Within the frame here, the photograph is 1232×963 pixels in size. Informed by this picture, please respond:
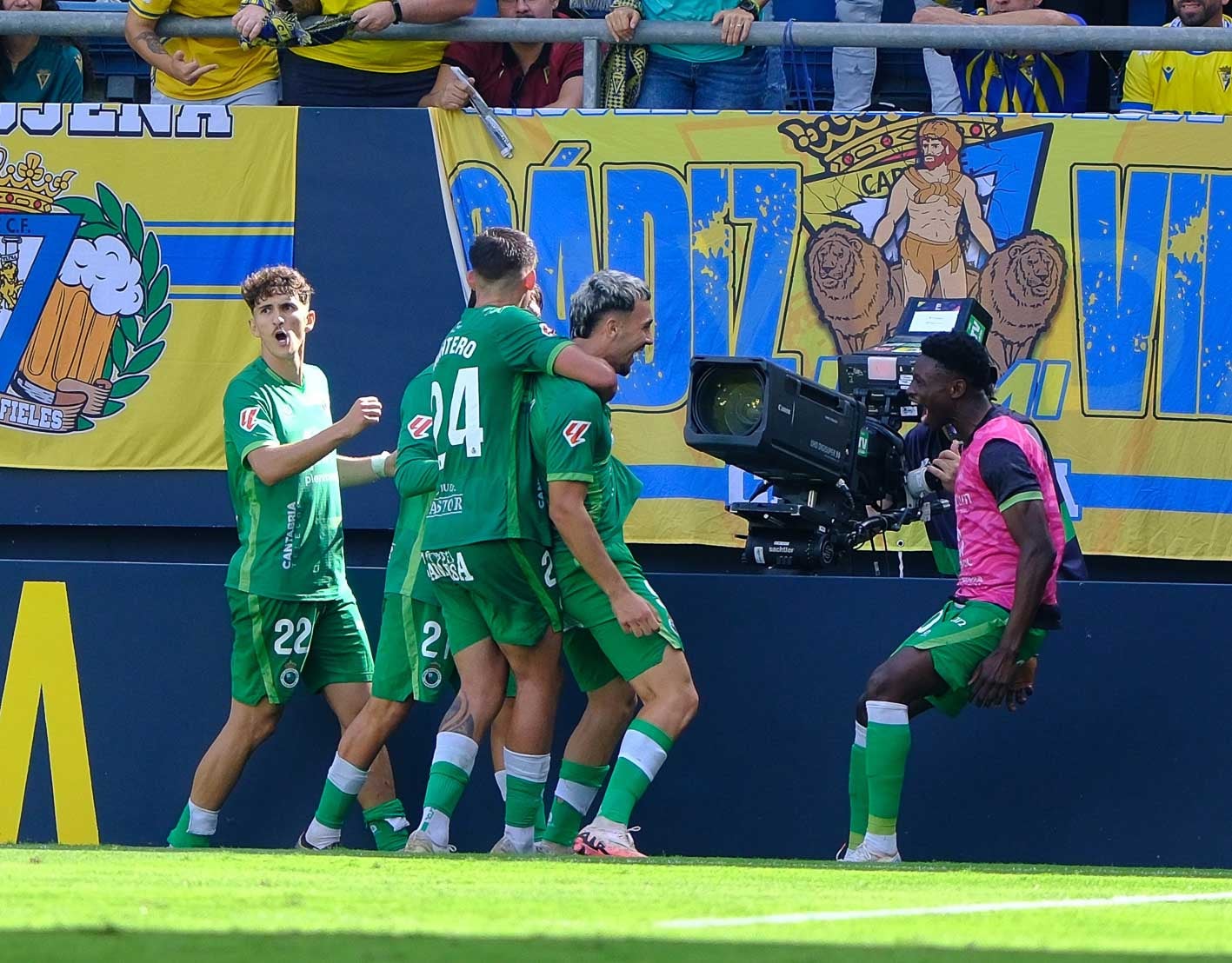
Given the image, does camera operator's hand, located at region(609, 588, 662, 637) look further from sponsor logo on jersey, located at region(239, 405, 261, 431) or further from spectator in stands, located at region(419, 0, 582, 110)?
spectator in stands, located at region(419, 0, 582, 110)

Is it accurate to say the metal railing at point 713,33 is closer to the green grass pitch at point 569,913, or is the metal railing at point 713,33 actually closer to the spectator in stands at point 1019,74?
the spectator in stands at point 1019,74

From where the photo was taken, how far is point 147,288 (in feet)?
28.6

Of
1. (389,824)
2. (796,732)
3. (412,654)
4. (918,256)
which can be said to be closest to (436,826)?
(412,654)

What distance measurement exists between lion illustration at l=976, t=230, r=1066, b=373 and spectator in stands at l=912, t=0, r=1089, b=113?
76 cm

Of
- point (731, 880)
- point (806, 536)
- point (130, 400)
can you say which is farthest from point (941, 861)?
point (130, 400)

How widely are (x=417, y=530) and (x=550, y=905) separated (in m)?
3.11

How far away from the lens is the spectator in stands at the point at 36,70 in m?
9.03

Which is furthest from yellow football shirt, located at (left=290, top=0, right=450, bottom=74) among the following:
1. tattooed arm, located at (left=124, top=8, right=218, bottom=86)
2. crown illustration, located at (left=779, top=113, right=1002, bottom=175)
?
crown illustration, located at (left=779, top=113, right=1002, bottom=175)

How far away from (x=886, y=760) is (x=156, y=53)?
470 centimetres

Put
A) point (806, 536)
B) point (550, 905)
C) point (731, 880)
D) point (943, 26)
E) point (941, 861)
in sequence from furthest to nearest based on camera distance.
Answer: point (943, 26) < point (941, 861) < point (806, 536) < point (731, 880) < point (550, 905)

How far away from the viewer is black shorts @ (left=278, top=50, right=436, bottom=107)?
346 inches

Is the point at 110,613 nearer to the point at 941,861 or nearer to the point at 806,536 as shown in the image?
the point at 806,536

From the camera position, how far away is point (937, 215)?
8375mm

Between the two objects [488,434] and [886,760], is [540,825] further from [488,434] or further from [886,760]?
[488,434]
